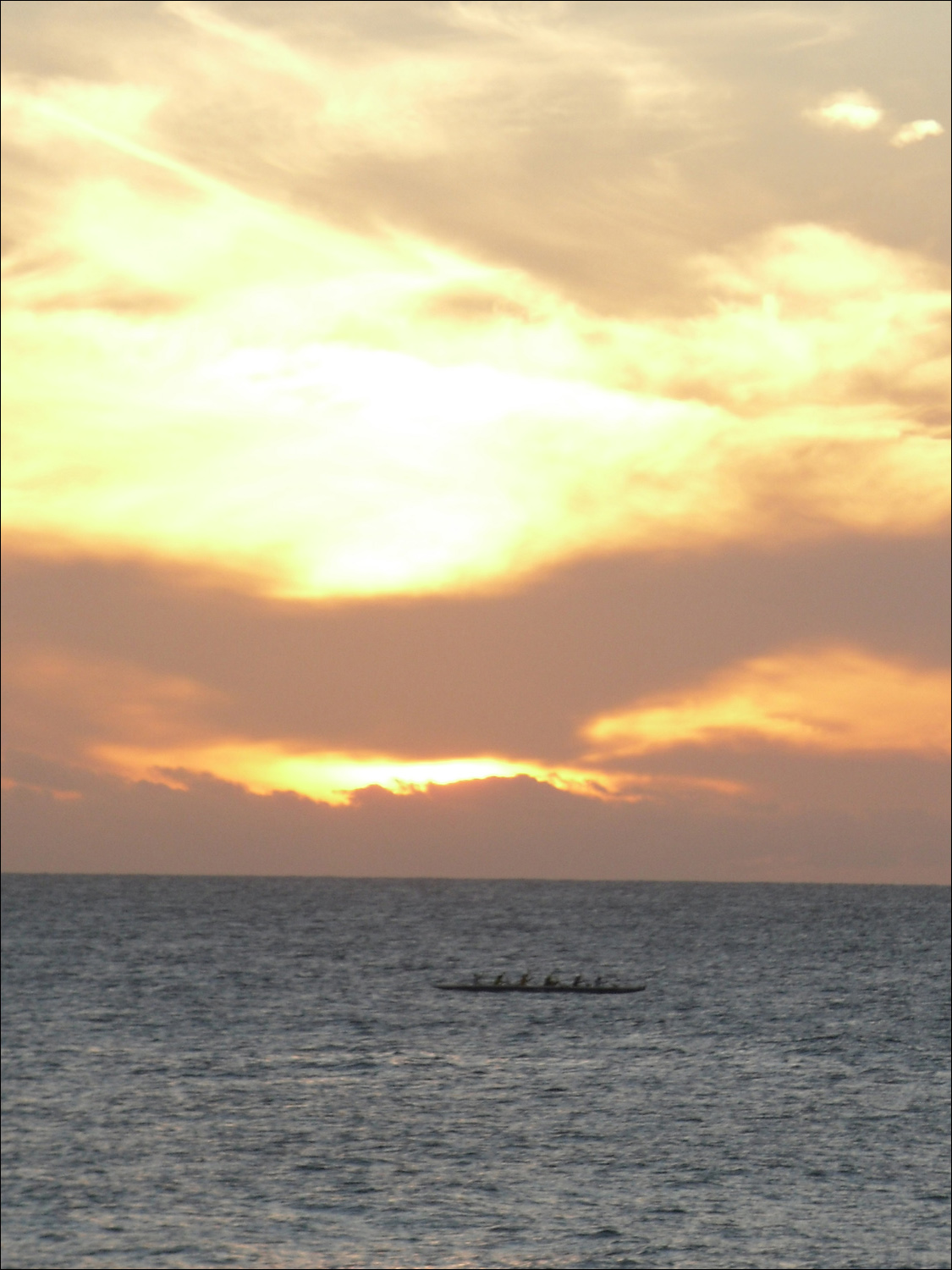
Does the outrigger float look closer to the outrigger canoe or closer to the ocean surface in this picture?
the outrigger canoe

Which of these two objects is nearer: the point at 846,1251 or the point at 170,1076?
the point at 846,1251

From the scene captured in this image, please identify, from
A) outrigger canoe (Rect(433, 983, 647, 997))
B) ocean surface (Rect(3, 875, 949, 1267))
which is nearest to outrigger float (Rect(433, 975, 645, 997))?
outrigger canoe (Rect(433, 983, 647, 997))

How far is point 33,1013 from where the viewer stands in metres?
138

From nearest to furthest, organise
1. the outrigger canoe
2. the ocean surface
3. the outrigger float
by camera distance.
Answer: the ocean surface < the outrigger float < the outrigger canoe

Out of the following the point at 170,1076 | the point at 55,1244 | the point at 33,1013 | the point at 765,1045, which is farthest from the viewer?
the point at 33,1013

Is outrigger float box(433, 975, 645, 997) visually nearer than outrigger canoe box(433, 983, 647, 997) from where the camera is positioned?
Yes

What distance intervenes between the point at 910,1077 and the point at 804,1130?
23845mm

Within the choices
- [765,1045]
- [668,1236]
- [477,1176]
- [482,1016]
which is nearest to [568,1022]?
[482,1016]

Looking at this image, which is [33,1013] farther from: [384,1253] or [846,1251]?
[846,1251]

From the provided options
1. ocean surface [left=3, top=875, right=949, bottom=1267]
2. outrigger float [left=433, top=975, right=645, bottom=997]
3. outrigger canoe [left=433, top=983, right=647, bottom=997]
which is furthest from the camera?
outrigger canoe [left=433, top=983, right=647, bottom=997]

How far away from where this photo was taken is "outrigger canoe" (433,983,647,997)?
15975 cm

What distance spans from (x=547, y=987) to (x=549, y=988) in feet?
0.88

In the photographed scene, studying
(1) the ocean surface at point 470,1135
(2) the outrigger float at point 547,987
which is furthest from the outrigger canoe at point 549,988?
(1) the ocean surface at point 470,1135

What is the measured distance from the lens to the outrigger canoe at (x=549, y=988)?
159750mm
